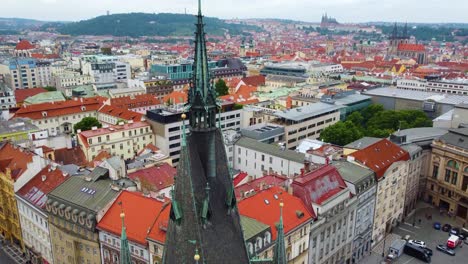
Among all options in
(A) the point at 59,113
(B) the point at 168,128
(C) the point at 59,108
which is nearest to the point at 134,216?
(B) the point at 168,128

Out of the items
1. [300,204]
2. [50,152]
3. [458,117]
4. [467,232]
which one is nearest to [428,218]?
[467,232]

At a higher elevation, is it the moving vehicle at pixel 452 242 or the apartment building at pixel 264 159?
the apartment building at pixel 264 159

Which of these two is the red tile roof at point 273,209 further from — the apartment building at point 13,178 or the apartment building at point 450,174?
the apartment building at point 450,174

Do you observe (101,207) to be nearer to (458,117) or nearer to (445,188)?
(445,188)

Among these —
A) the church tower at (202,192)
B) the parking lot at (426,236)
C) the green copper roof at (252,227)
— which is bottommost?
the parking lot at (426,236)

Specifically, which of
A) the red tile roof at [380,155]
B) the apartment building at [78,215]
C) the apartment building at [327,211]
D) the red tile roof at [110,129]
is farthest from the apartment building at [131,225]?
the red tile roof at [110,129]
